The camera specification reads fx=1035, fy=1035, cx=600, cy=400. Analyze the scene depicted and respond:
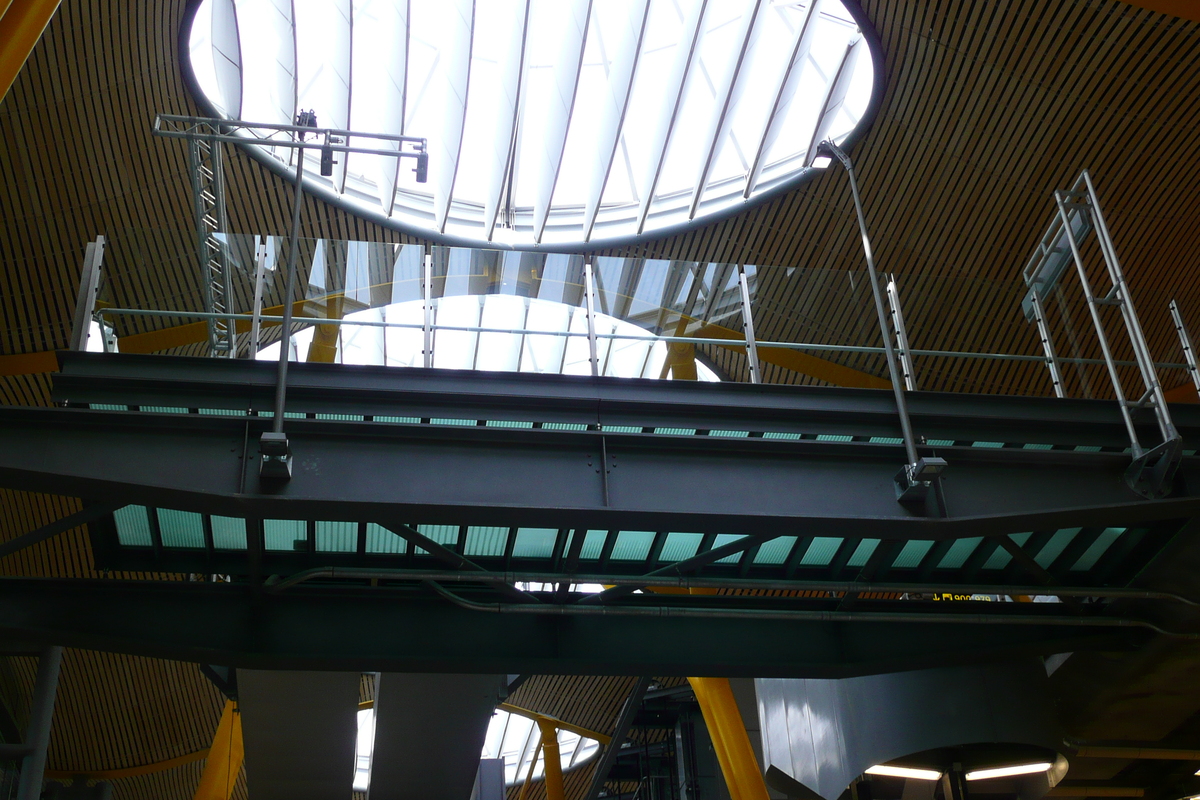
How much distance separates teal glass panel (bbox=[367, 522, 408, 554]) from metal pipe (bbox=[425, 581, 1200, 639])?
0.40 meters

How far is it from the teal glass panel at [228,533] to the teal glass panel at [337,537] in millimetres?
648

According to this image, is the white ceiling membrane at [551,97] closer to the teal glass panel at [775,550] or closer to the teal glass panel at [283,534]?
the teal glass panel at [775,550]

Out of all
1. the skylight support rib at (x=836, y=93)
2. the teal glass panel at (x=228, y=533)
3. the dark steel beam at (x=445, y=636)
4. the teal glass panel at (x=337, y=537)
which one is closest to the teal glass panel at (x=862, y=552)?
the dark steel beam at (x=445, y=636)

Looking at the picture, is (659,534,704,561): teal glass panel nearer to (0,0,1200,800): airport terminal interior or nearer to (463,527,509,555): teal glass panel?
(0,0,1200,800): airport terminal interior

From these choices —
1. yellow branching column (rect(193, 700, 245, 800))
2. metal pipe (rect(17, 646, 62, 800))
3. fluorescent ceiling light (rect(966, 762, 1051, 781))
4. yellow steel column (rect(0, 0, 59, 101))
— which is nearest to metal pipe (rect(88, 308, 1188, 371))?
yellow steel column (rect(0, 0, 59, 101))

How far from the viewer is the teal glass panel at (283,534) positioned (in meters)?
8.76

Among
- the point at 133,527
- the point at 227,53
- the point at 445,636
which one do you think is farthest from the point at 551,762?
the point at 133,527

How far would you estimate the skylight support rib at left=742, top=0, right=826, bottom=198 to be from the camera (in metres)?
17.3

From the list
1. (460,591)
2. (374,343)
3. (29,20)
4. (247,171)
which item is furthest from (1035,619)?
(247,171)

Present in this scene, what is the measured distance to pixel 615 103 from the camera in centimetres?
1814

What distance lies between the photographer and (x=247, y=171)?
18.5m

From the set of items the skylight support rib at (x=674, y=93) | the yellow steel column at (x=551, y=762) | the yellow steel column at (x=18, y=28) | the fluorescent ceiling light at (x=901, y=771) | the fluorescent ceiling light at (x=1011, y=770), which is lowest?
the fluorescent ceiling light at (x=1011, y=770)

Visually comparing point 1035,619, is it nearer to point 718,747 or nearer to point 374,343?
point 374,343

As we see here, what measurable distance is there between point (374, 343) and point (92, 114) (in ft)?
32.3
